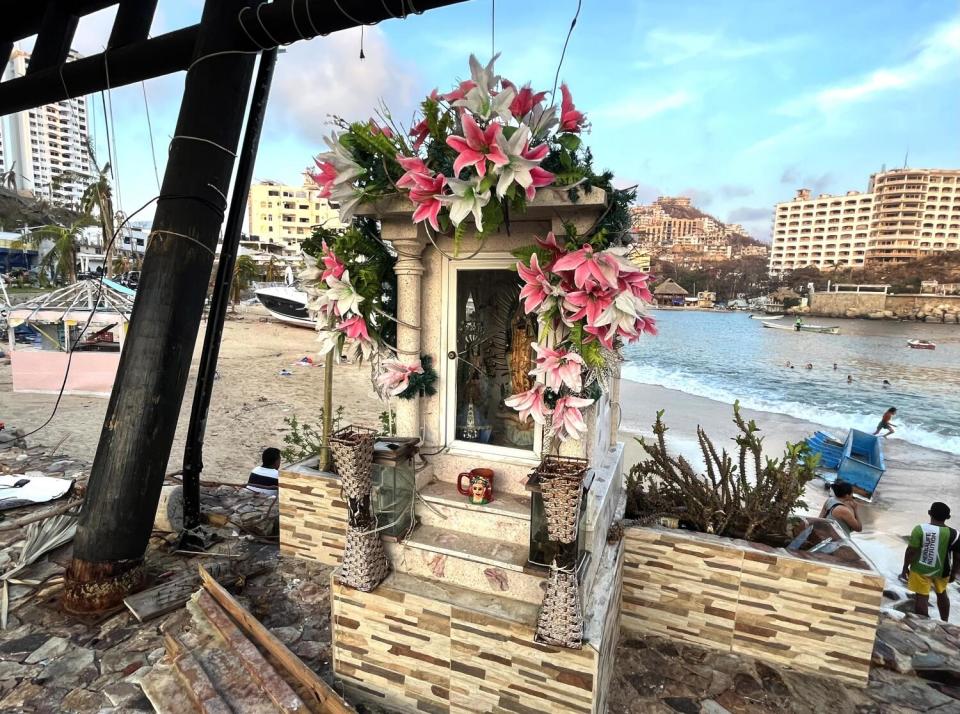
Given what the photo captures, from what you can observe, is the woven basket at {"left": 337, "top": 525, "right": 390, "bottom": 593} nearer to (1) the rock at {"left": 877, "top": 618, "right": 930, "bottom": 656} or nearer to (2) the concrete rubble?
(2) the concrete rubble

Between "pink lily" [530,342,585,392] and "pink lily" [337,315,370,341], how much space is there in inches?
39.4

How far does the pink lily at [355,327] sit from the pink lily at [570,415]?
1138mm

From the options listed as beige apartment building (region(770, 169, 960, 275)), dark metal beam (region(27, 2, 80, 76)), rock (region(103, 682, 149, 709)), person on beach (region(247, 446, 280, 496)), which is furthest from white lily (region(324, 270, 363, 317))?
beige apartment building (region(770, 169, 960, 275))

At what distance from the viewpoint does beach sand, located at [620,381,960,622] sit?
26.7ft

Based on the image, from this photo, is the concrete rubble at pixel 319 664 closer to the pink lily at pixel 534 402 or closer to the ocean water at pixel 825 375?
the pink lily at pixel 534 402

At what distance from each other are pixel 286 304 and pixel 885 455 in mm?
30576

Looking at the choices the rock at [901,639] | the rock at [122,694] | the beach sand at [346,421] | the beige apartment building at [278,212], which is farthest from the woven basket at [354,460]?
the beige apartment building at [278,212]

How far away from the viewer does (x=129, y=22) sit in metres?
4.52

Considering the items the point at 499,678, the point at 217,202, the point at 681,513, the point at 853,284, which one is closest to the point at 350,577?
the point at 499,678

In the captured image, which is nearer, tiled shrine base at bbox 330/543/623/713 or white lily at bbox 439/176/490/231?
white lily at bbox 439/176/490/231

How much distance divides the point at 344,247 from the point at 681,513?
2.78 meters

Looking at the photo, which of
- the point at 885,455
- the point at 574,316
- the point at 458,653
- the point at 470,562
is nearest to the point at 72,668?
the point at 458,653

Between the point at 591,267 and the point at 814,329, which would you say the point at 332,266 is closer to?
the point at 591,267

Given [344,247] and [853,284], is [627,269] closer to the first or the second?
[344,247]
